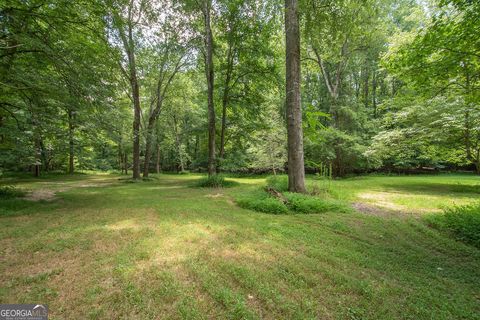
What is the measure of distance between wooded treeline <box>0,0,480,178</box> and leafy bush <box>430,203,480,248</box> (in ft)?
8.46

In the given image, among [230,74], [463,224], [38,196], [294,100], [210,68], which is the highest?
[230,74]

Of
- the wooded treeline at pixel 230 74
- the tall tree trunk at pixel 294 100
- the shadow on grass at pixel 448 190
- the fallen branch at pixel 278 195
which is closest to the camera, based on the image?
the wooded treeline at pixel 230 74

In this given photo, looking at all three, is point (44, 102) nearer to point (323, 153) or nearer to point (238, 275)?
point (238, 275)

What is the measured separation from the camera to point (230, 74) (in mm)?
12453

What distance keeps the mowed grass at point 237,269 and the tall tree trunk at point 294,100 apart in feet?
7.29

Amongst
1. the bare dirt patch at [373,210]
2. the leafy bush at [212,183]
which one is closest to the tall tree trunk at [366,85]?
the leafy bush at [212,183]

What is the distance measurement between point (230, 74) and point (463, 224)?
11714 millimetres

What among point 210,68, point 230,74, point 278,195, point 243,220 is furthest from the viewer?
point 230,74

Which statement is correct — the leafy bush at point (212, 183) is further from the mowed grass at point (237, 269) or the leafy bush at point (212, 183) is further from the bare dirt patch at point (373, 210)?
the bare dirt patch at point (373, 210)

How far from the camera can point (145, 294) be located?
2070mm

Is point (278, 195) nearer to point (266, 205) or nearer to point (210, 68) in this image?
point (266, 205)

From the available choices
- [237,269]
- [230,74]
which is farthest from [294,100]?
[230,74]

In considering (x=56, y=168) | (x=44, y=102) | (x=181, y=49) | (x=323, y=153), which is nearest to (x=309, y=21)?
(x=44, y=102)

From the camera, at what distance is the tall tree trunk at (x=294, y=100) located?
6.40 meters
